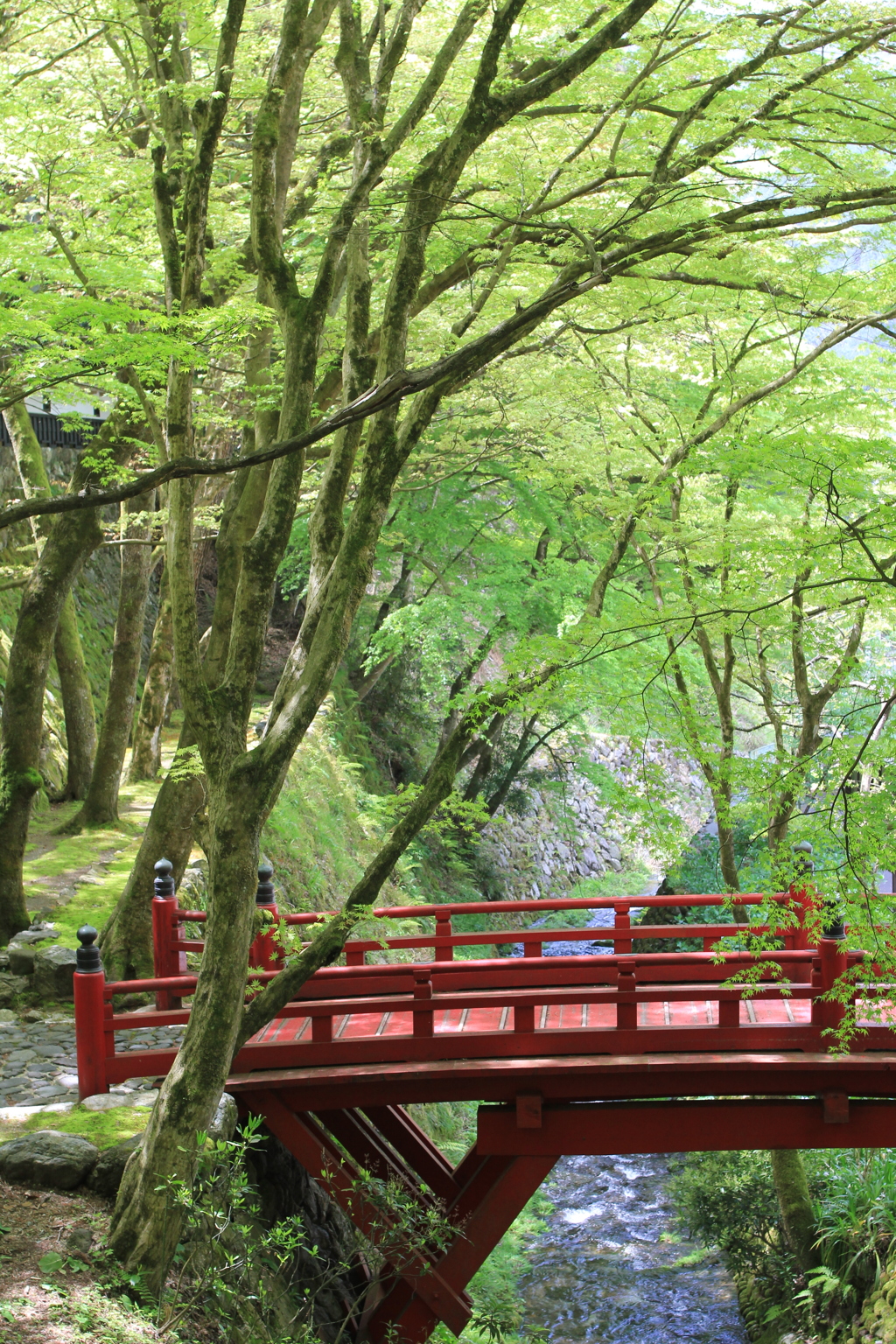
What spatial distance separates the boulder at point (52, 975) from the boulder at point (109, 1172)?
325 cm

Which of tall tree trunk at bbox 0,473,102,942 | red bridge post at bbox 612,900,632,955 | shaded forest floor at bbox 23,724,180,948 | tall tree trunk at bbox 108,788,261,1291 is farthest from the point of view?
shaded forest floor at bbox 23,724,180,948

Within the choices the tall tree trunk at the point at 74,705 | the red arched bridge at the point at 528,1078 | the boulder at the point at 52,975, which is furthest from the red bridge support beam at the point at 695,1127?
the tall tree trunk at the point at 74,705

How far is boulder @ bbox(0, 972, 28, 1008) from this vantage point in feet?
28.0

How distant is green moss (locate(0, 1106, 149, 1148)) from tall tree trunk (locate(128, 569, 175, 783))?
23.0 ft

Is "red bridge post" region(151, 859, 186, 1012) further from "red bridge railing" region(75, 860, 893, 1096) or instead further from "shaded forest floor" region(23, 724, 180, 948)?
"shaded forest floor" region(23, 724, 180, 948)

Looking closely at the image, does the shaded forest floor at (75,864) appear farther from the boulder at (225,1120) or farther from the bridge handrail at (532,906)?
the boulder at (225,1120)

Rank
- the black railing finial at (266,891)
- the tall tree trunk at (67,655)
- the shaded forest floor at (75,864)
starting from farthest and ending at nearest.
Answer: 1. the tall tree trunk at (67,655)
2. the shaded forest floor at (75,864)
3. the black railing finial at (266,891)

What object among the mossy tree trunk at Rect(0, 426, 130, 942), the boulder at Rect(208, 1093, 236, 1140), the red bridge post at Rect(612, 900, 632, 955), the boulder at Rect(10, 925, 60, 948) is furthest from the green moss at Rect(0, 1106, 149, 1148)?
the red bridge post at Rect(612, 900, 632, 955)

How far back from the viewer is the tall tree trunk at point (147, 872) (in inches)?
341

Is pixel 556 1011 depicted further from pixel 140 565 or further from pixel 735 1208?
pixel 140 565

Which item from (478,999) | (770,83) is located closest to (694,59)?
(770,83)

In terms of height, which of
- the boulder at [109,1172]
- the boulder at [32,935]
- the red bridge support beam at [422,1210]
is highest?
the boulder at [32,935]

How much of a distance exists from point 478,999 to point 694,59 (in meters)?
6.67

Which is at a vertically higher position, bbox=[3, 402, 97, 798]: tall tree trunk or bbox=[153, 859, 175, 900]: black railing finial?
bbox=[3, 402, 97, 798]: tall tree trunk
